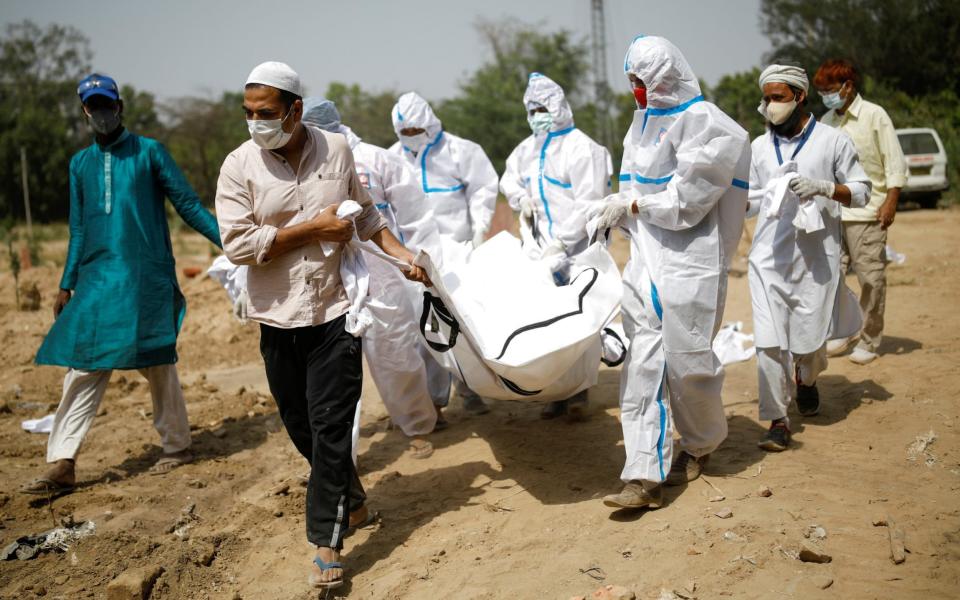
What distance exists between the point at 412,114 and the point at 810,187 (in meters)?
2.70

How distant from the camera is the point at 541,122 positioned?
19.2 feet

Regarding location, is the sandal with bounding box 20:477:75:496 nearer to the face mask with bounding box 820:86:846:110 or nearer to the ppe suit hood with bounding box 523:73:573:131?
the ppe suit hood with bounding box 523:73:573:131

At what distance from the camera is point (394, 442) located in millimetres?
5586

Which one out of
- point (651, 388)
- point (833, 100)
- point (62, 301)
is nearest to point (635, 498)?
point (651, 388)

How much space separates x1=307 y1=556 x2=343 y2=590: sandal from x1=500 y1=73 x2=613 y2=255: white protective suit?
2.76 m

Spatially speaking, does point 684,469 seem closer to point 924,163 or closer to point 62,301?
point 62,301

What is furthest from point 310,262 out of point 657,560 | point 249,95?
point 657,560

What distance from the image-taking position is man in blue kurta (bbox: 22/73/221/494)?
197 inches

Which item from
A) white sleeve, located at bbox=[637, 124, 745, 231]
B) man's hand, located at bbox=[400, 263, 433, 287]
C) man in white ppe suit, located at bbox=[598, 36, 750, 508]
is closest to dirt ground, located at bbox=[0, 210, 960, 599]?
man in white ppe suit, located at bbox=[598, 36, 750, 508]

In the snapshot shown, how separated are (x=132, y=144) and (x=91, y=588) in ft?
8.60

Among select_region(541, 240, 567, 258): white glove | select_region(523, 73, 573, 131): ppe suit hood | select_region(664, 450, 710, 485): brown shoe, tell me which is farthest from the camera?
select_region(523, 73, 573, 131): ppe suit hood

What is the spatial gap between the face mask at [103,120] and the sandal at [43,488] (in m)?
2.01

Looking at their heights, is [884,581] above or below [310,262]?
below

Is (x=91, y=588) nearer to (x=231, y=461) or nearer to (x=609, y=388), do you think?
(x=231, y=461)
